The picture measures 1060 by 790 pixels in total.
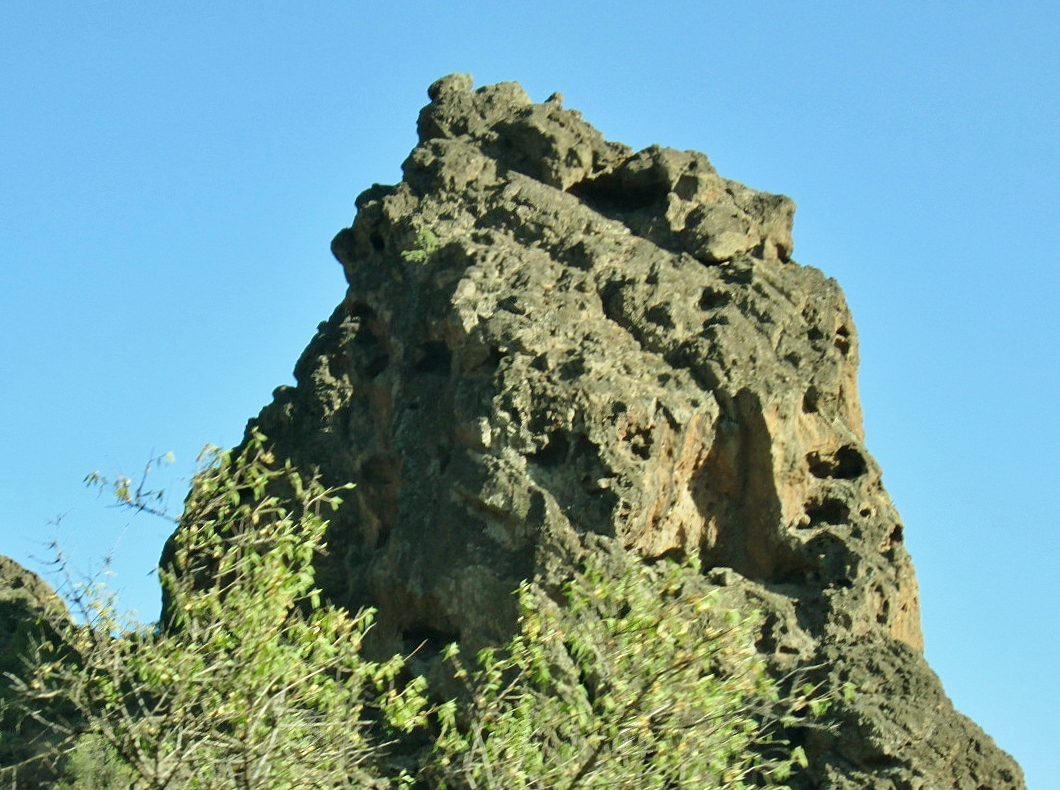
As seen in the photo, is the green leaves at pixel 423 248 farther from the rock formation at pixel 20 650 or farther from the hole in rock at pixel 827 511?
the rock formation at pixel 20 650

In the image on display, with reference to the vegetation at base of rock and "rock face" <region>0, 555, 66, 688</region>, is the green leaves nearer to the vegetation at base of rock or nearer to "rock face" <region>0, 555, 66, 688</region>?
"rock face" <region>0, 555, 66, 688</region>

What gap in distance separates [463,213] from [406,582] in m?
6.27

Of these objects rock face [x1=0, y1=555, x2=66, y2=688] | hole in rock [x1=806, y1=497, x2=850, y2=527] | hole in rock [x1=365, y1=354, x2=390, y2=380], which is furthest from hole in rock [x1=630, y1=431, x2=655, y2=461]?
rock face [x1=0, y1=555, x2=66, y2=688]

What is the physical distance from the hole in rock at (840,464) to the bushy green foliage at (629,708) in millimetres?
7242

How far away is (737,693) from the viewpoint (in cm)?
1452

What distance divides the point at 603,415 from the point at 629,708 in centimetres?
721

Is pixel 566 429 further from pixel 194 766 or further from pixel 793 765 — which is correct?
pixel 194 766

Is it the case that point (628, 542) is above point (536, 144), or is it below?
below

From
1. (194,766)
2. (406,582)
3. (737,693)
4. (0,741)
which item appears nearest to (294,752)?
(194,766)

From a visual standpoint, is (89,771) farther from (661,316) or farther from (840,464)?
(840,464)

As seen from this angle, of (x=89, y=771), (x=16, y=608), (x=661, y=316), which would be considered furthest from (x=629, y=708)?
(x=16, y=608)

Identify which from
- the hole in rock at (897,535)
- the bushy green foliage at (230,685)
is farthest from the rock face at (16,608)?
the hole in rock at (897,535)

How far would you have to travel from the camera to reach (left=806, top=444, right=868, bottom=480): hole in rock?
74.8ft

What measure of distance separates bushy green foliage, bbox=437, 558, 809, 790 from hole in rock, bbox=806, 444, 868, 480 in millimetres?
7242
